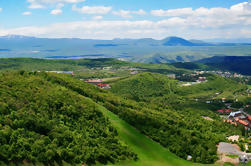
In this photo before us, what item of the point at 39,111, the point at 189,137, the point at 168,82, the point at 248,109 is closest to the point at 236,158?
the point at 189,137

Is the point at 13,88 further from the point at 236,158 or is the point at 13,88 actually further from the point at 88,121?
the point at 236,158

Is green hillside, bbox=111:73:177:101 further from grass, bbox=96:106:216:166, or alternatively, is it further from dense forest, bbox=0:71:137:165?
dense forest, bbox=0:71:137:165

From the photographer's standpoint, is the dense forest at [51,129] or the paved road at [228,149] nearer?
the dense forest at [51,129]

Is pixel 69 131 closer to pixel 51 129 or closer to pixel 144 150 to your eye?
pixel 51 129

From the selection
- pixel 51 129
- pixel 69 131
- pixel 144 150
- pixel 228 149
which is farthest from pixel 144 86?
pixel 51 129

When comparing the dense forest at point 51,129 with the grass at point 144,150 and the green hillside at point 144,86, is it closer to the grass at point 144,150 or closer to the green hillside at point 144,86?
the grass at point 144,150

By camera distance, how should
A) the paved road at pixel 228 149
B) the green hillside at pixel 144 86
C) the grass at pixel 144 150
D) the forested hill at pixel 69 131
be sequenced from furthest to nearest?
1. the green hillside at pixel 144 86
2. the paved road at pixel 228 149
3. the grass at pixel 144 150
4. the forested hill at pixel 69 131

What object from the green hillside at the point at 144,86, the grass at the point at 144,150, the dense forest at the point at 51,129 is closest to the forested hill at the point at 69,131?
the dense forest at the point at 51,129

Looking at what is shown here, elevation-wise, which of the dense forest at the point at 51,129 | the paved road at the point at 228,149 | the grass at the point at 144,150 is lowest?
the paved road at the point at 228,149

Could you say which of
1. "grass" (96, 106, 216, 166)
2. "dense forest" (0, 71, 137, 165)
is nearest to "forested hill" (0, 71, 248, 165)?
"dense forest" (0, 71, 137, 165)
